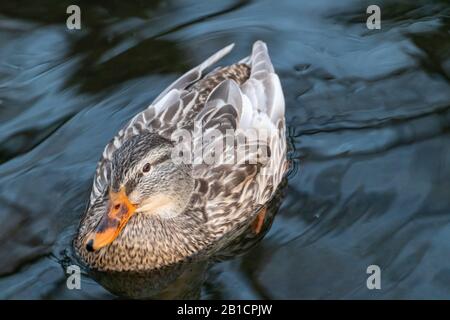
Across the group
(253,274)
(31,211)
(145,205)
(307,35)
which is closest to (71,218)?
(31,211)

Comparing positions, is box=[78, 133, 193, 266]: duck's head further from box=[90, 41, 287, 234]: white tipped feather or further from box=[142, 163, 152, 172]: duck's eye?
box=[90, 41, 287, 234]: white tipped feather

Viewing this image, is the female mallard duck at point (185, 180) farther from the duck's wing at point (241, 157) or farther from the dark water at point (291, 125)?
the dark water at point (291, 125)

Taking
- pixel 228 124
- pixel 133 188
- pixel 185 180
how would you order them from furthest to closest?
pixel 228 124 → pixel 185 180 → pixel 133 188

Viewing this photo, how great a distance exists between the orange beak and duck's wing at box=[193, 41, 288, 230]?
860 millimetres

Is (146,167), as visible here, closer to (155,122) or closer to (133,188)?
(133,188)

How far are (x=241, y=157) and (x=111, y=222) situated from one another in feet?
4.33

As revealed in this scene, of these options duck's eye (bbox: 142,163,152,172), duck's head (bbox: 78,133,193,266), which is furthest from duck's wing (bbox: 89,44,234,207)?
duck's eye (bbox: 142,163,152,172)

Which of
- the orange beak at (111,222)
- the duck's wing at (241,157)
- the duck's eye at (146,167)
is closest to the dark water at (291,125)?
the duck's wing at (241,157)

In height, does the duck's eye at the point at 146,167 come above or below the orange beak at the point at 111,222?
above

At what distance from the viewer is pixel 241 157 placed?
299 inches

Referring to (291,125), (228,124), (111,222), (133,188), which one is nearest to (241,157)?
(228,124)

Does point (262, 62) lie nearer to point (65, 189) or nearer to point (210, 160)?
point (210, 160)

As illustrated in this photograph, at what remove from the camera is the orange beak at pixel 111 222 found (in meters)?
6.64

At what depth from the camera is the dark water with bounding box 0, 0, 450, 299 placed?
6930 mm
